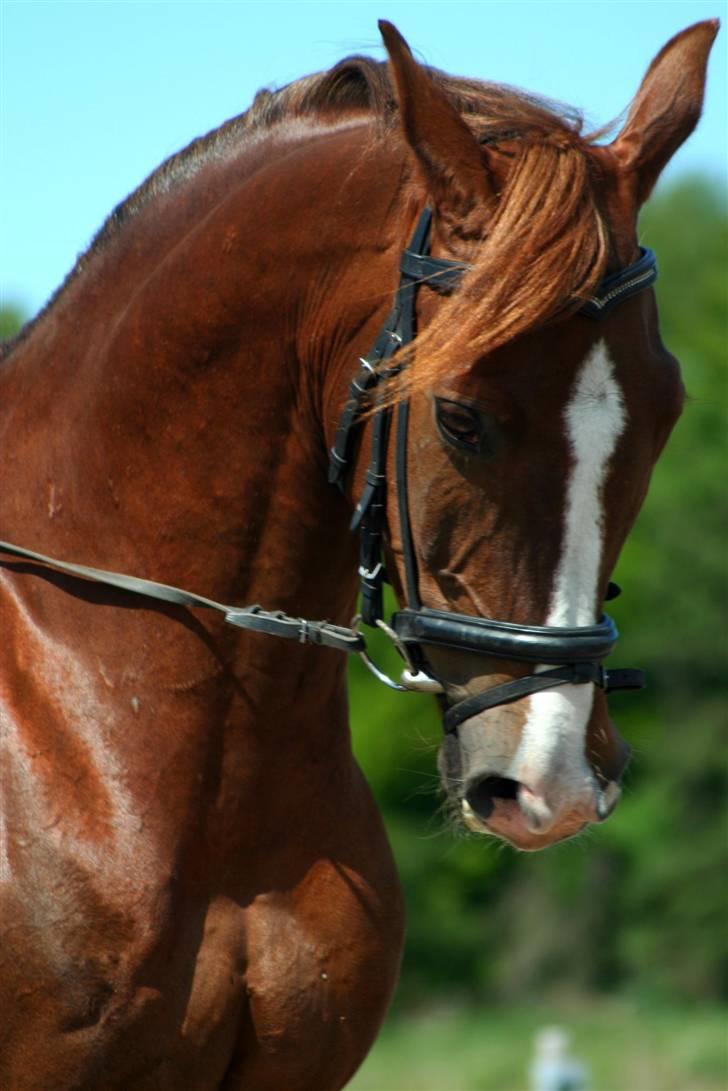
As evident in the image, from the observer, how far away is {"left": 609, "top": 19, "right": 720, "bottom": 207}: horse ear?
328 cm

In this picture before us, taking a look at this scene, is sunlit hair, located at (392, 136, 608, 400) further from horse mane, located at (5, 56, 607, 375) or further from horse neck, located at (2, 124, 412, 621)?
horse neck, located at (2, 124, 412, 621)

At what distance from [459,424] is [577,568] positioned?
367 millimetres

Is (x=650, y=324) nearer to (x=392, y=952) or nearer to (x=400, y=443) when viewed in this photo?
(x=400, y=443)

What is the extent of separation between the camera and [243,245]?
3354 mm

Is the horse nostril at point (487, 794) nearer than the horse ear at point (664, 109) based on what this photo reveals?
Yes

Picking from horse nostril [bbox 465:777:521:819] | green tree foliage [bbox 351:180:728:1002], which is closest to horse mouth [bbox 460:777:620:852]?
horse nostril [bbox 465:777:521:819]

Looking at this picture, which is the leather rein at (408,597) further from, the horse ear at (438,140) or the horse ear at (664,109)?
the horse ear at (664,109)

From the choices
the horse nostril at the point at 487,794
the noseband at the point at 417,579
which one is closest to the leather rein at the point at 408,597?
the noseband at the point at 417,579

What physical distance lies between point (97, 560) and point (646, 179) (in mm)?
1467

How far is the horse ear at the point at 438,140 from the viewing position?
2965 mm

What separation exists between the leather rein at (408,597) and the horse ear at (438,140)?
9cm

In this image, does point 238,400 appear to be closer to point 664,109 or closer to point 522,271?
point 522,271

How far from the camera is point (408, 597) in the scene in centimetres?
313

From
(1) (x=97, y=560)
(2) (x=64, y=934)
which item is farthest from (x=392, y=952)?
(1) (x=97, y=560)
